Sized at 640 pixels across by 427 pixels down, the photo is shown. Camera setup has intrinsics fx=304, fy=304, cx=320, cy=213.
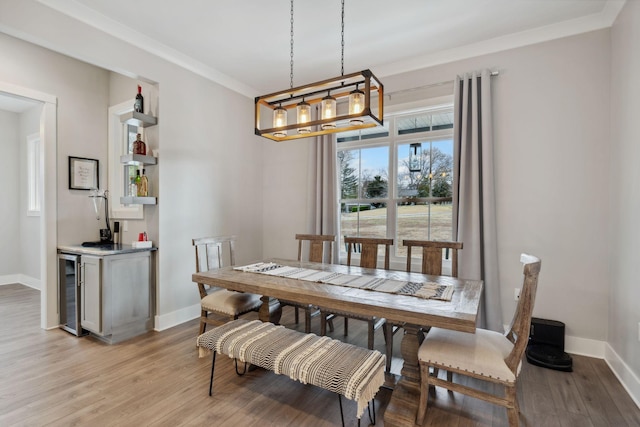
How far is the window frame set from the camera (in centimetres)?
342

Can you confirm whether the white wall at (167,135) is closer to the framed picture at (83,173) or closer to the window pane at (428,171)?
the framed picture at (83,173)

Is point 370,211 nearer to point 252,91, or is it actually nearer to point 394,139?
point 394,139

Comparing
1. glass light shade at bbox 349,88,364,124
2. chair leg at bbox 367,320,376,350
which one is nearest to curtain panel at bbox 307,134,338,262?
chair leg at bbox 367,320,376,350

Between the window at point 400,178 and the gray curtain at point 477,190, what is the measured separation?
0.25m

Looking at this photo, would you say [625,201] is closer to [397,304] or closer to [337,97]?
[397,304]

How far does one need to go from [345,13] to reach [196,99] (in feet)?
6.52

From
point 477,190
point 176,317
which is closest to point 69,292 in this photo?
point 176,317

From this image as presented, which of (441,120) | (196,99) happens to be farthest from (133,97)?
(441,120)

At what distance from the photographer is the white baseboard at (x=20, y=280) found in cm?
500

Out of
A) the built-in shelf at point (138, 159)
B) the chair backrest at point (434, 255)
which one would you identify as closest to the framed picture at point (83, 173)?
the built-in shelf at point (138, 159)

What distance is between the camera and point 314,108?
13.7ft

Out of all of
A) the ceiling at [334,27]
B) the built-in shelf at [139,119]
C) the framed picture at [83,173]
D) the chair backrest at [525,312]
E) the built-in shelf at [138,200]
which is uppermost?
the ceiling at [334,27]

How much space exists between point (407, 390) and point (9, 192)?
6909 millimetres

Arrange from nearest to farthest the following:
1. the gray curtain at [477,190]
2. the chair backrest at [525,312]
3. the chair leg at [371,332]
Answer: the chair backrest at [525,312] → the chair leg at [371,332] → the gray curtain at [477,190]
